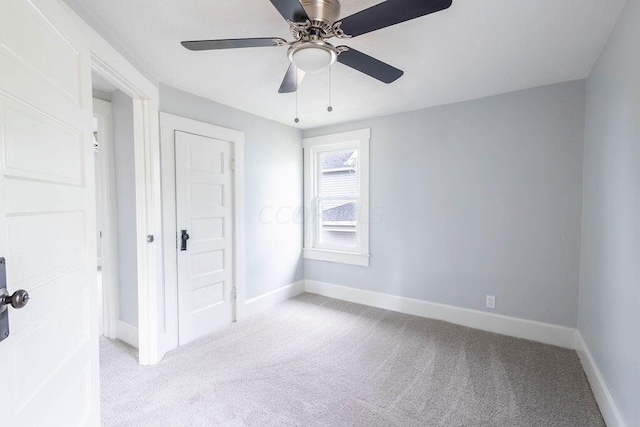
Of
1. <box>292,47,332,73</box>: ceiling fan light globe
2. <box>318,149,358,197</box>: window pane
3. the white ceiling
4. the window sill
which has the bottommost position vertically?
the window sill

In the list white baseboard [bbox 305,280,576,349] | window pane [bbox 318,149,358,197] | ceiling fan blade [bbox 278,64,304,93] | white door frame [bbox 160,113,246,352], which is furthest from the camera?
window pane [bbox 318,149,358,197]

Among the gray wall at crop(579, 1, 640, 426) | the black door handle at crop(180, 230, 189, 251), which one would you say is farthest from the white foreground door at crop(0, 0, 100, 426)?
the gray wall at crop(579, 1, 640, 426)

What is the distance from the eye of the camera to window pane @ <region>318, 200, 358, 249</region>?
3812 mm

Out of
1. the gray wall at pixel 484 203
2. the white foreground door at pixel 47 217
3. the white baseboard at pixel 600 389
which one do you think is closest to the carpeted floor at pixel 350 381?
the white baseboard at pixel 600 389

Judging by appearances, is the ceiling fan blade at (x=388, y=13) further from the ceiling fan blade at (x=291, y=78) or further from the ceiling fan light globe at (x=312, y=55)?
→ the ceiling fan blade at (x=291, y=78)

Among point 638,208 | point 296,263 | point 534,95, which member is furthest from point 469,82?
point 296,263

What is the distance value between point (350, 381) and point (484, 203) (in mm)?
2094

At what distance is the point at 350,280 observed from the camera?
12.4 ft

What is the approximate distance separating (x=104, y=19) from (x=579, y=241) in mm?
3803

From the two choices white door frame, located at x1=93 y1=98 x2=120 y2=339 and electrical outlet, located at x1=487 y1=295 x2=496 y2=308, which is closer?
white door frame, located at x1=93 y1=98 x2=120 y2=339

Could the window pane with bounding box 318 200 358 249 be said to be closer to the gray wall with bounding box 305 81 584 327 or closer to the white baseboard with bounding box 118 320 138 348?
the gray wall with bounding box 305 81 584 327

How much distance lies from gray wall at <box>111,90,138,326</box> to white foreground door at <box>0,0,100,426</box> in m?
1.41

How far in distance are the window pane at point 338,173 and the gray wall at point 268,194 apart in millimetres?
326

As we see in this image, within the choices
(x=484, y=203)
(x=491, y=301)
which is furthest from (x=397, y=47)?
(x=491, y=301)
